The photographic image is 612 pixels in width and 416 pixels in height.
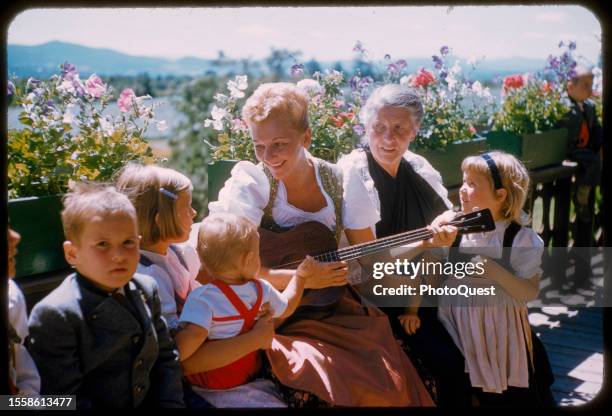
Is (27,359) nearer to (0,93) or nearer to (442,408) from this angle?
(0,93)

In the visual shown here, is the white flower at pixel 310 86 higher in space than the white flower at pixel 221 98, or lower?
higher

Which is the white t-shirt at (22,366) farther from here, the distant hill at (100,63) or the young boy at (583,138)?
the young boy at (583,138)

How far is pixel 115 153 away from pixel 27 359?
0.65m

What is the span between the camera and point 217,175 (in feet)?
7.13

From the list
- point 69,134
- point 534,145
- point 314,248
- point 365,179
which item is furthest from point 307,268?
point 534,145

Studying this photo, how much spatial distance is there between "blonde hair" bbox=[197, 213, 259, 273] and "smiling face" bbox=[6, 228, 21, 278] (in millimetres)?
443

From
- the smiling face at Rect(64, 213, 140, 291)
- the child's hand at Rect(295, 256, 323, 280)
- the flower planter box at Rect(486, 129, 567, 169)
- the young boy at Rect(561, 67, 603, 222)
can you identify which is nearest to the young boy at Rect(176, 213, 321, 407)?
the child's hand at Rect(295, 256, 323, 280)

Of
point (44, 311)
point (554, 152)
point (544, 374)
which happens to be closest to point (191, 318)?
point (44, 311)

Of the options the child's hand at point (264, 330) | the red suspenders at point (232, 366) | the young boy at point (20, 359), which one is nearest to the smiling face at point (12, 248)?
the young boy at point (20, 359)

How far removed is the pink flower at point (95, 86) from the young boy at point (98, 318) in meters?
0.44

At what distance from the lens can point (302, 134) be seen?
1975 mm

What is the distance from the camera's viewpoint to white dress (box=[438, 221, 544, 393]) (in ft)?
6.82

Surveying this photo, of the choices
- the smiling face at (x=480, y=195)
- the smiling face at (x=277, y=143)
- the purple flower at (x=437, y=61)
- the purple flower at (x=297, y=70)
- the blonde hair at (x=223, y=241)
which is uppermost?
the purple flower at (x=437, y=61)

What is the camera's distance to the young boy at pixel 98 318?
1464 millimetres
